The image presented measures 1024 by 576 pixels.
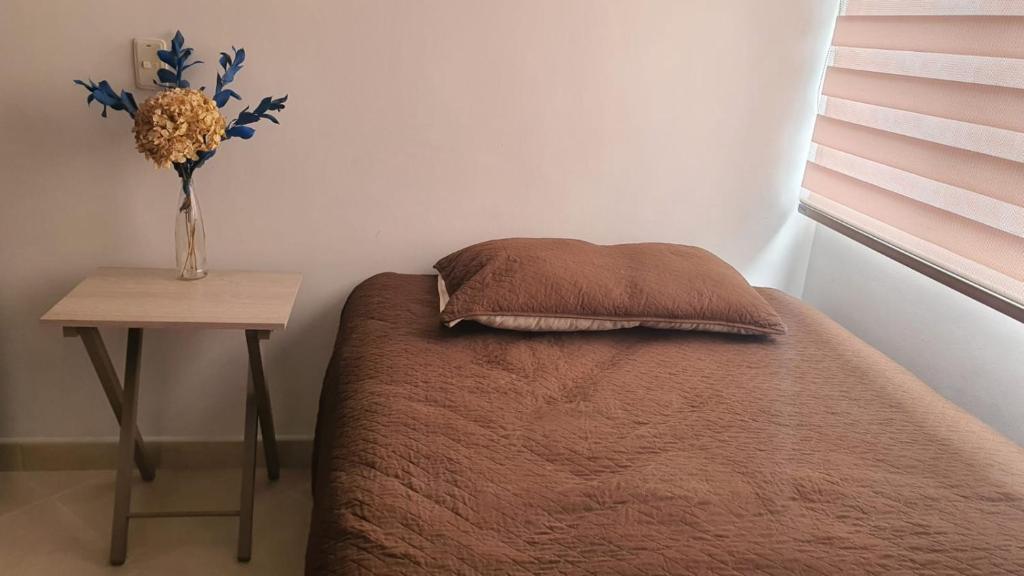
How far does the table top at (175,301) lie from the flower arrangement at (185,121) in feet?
0.26

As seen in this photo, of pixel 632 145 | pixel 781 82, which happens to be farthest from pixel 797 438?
pixel 781 82

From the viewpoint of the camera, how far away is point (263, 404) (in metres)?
2.19

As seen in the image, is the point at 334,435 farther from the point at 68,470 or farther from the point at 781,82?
the point at 781,82

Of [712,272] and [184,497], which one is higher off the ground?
[712,272]

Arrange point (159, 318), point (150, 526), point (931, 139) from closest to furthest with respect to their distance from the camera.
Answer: point (159, 318) → point (931, 139) → point (150, 526)

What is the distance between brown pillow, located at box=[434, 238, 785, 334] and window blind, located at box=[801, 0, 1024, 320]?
44 centimetres

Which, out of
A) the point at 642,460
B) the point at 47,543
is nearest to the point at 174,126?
the point at 47,543

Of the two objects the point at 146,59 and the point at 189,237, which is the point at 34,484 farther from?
the point at 146,59

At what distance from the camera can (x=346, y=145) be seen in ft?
7.08

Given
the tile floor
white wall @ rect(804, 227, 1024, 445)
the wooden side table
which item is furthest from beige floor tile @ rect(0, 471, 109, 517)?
white wall @ rect(804, 227, 1024, 445)

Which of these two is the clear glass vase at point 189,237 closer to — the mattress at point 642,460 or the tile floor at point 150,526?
the mattress at point 642,460

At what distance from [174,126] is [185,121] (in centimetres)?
3

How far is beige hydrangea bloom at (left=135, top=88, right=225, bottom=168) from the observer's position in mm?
1788

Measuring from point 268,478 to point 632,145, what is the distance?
1.41m
